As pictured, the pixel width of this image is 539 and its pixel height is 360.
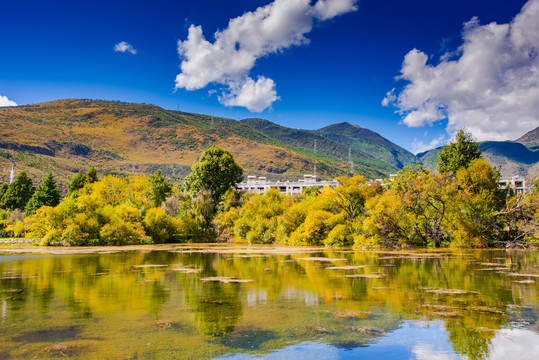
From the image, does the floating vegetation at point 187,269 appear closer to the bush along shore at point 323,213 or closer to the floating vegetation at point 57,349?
the floating vegetation at point 57,349

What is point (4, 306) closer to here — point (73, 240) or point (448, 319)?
point (448, 319)

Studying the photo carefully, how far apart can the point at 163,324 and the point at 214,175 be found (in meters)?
51.4

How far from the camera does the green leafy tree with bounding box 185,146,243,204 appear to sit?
59125mm

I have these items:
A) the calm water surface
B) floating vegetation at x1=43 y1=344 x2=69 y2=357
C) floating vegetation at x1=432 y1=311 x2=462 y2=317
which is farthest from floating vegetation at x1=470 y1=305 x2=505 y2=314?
floating vegetation at x1=43 y1=344 x2=69 y2=357

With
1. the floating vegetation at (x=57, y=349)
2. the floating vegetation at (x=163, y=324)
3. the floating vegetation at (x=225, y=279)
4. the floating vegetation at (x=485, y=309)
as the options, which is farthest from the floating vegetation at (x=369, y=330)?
the floating vegetation at (x=225, y=279)

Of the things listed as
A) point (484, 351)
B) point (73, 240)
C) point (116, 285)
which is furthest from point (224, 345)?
point (73, 240)

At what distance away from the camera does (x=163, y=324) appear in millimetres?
8961

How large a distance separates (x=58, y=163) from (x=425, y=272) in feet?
493

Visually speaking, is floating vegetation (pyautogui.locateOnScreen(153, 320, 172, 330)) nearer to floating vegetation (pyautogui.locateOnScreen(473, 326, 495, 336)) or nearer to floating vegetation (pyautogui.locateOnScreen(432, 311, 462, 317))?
floating vegetation (pyautogui.locateOnScreen(432, 311, 462, 317))

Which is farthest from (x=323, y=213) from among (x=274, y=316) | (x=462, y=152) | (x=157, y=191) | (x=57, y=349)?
(x=57, y=349)

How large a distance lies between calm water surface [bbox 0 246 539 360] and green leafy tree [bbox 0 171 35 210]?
7223 centimetres

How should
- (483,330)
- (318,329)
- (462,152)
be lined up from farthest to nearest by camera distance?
(462,152)
(318,329)
(483,330)

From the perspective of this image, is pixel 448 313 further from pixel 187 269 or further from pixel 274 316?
pixel 187 269

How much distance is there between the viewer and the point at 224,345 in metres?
7.40
